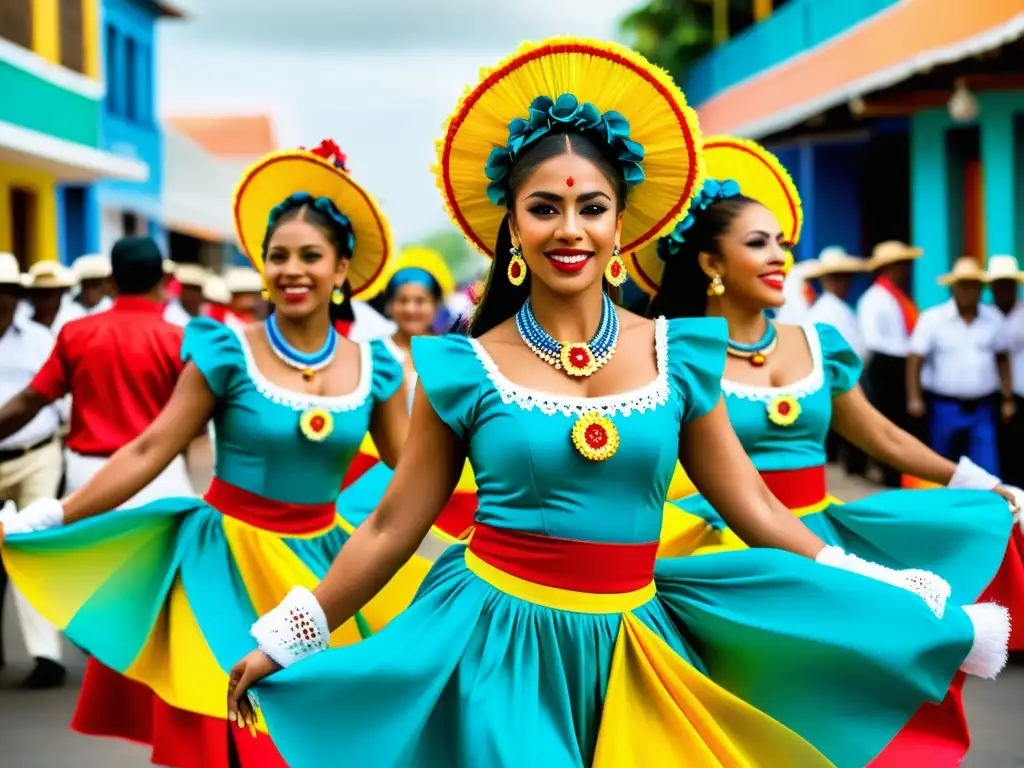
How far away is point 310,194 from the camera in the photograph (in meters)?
5.76

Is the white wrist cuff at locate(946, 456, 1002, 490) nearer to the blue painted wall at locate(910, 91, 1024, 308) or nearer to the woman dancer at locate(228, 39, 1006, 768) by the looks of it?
the woman dancer at locate(228, 39, 1006, 768)

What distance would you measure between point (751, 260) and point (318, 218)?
1.55 meters

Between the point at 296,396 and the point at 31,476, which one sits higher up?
the point at 296,396

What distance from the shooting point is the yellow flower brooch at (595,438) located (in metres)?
3.42

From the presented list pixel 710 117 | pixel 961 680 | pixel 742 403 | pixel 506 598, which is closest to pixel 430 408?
pixel 506 598

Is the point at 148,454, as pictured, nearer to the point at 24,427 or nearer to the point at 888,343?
the point at 24,427

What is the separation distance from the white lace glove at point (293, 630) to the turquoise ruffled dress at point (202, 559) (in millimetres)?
1413

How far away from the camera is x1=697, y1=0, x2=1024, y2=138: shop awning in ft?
42.1

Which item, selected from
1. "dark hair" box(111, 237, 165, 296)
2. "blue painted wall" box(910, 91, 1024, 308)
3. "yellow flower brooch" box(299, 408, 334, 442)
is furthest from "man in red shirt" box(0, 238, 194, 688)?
"blue painted wall" box(910, 91, 1024, 308)

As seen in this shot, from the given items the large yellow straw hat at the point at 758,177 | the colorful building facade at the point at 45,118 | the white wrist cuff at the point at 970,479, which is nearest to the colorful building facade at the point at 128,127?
the colorful building facade at the point at 45,118

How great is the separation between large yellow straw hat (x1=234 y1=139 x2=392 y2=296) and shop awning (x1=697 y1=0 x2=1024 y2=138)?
260 inches

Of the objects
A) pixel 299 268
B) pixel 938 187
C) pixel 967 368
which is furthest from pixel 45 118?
pixel 299 268

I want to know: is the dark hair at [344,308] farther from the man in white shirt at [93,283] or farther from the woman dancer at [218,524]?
the man in white shirt at [93,283]

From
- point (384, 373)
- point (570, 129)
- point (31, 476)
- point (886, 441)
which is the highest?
point (570, 129)
